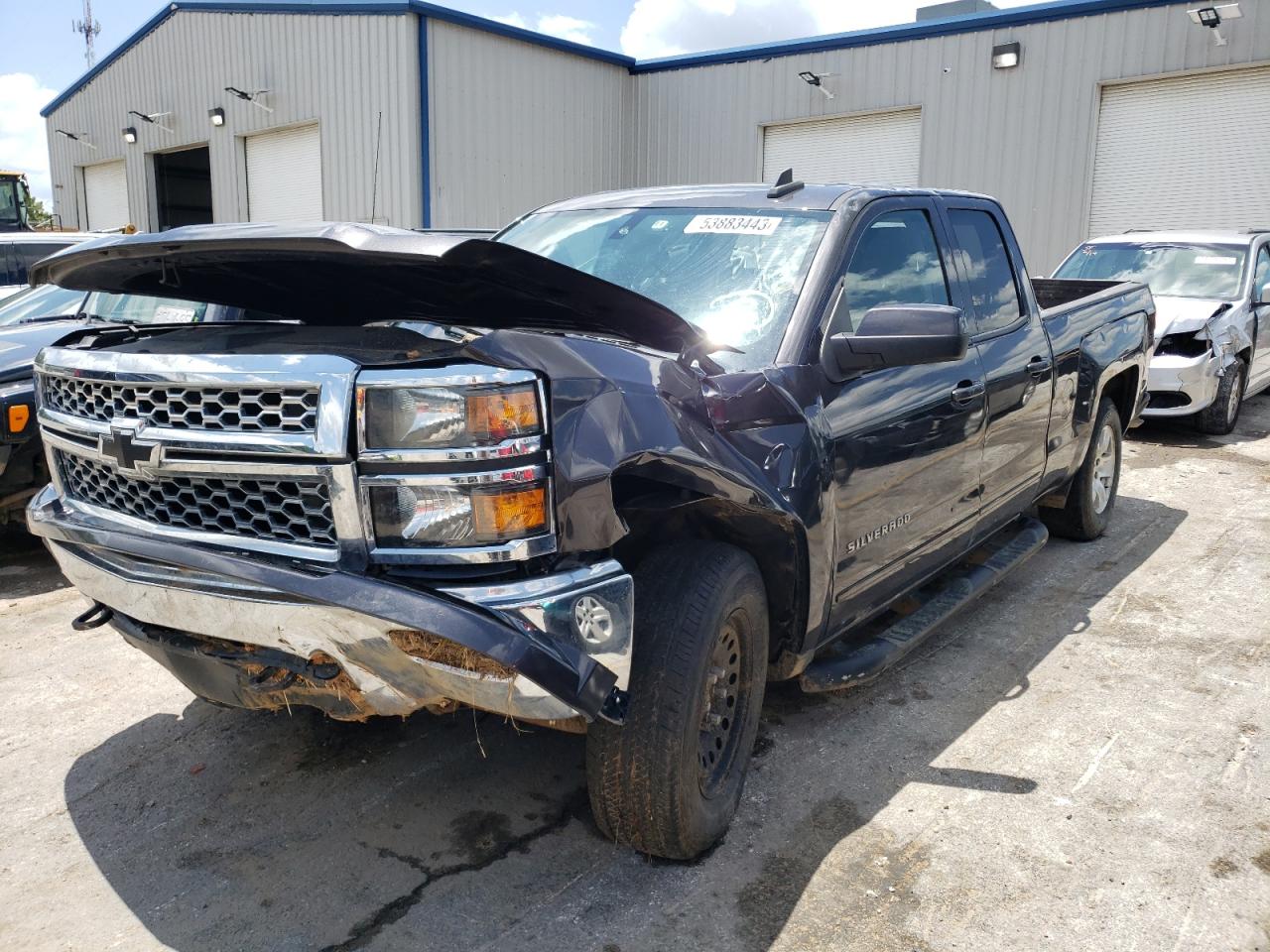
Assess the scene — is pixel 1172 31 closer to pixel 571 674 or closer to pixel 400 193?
pixel 400 193

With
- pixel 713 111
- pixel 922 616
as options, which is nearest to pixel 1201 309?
pixel 922 616

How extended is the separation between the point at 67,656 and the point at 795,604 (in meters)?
3.15

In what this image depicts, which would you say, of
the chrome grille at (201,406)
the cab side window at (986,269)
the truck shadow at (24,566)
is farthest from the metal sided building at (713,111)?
the chrome grille at (201,406)

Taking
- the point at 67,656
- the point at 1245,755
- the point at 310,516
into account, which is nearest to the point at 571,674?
the point at 310,516

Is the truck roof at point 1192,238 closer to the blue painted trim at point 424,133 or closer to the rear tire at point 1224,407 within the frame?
the rear tire at point 1224,407

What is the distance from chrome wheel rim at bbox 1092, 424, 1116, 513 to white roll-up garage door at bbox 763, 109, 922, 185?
10653mm

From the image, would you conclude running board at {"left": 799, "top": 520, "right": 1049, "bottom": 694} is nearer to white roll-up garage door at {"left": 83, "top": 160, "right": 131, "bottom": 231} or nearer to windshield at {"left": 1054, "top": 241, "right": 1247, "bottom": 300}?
windshield at {"left": 1054, "top": 241, "right": 1247, "bottom": 300}

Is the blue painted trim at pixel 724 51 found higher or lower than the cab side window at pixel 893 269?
higher

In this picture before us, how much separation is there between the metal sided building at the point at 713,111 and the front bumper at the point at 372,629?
1195cm

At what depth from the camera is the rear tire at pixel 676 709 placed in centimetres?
268

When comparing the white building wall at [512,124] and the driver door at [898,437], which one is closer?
the driver door at [898,437]

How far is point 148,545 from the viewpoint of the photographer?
2547 millimetres

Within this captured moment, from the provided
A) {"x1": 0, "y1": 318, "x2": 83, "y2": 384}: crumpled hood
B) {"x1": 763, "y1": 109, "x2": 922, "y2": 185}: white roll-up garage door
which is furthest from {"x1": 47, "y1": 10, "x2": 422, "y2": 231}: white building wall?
{"x1": 0, "y1": 318, "x2": 83, "y2": 384}: crumpled hood

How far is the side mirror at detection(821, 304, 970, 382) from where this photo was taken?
3084mm
